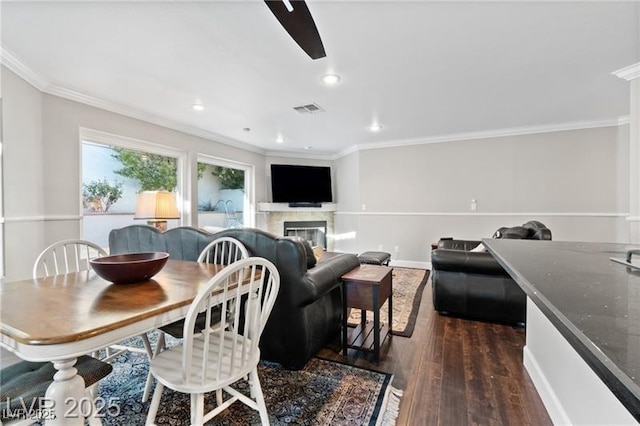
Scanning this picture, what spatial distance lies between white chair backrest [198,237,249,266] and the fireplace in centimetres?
400

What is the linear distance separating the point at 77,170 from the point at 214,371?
311cm

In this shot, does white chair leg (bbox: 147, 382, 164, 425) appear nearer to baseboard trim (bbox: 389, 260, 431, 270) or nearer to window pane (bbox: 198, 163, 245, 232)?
window pane (bbox: 198, 163, 245, 232)

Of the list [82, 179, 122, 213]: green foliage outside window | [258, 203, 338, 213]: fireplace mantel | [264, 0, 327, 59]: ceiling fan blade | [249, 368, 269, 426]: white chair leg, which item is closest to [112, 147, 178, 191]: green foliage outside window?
[82, 179, 122, 213]: green foliage outside window

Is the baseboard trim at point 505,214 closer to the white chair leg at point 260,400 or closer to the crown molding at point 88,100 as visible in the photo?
the crown molding at point 88,100

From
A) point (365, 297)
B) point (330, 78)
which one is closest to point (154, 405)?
point (365, 297)

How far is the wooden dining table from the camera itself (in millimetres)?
917

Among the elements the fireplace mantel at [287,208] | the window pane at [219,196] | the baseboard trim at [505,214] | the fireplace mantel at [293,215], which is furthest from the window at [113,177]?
the baseboard trim at [505,214]

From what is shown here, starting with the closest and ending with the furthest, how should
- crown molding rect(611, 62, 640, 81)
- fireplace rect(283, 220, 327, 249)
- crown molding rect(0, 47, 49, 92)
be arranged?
1. crown molding rect(0, 47, 49, 92)
2. crown molding rect(611, 62, 640, 81)
3. fireplace rect(283, 220, 327, 249)

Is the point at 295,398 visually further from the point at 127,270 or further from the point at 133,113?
the point at 133,113

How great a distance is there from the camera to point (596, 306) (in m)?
0.65

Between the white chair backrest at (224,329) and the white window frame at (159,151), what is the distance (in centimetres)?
287

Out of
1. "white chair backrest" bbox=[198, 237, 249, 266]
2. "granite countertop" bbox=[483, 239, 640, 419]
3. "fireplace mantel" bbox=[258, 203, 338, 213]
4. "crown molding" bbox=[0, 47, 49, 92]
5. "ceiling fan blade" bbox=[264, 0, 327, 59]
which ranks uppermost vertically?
"crown molding" bbox=[0, 47, 49, 92]

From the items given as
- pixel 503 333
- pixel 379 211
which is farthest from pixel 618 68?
pixel 379 211

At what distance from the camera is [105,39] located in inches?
83.0
